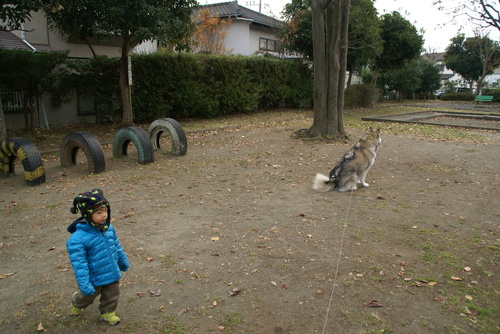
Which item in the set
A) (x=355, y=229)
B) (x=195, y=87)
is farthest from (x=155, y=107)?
(x=355, y=229)

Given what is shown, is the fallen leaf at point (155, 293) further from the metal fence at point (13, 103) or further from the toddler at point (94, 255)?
the metal fence at point (13, 103)

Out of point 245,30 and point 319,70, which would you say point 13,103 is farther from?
point 245,30

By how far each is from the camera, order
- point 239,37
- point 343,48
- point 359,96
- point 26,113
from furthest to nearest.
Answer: point 239,37
point 359,96
point 26,113
point 343,48

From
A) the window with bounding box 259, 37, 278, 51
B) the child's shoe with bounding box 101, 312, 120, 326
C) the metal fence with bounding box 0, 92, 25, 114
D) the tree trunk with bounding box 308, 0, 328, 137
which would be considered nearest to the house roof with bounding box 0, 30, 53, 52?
the metal fence with bounding box 0, 92, 25, 114

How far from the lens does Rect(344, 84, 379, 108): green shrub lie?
25.4m

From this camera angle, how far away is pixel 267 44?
32.1m

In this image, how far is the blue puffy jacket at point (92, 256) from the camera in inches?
116

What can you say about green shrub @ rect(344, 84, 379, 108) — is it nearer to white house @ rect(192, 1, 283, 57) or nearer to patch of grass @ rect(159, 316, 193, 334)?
white house @ rect(192, 1, 283, 57)

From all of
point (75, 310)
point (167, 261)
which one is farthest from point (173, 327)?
point (167, 261)

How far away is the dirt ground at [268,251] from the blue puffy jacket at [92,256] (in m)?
0.47

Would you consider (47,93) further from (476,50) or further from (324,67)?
(476,50)

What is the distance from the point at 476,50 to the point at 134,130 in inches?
1855

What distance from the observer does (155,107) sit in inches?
639

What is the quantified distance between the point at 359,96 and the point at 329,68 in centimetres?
1448
